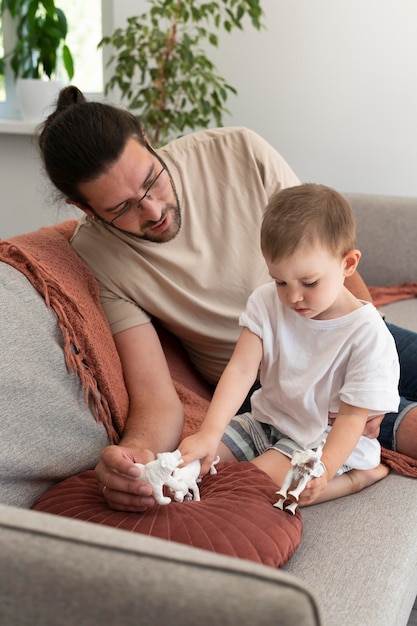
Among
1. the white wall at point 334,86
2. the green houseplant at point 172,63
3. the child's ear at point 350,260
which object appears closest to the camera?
the child's ear at point 350,260

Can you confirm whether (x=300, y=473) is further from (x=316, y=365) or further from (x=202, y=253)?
(x=202, y=253)

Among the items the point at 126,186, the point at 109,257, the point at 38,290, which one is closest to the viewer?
the point at 38,290

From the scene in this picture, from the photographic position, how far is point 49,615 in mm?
682

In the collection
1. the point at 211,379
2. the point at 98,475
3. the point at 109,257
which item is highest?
the point at 109,257

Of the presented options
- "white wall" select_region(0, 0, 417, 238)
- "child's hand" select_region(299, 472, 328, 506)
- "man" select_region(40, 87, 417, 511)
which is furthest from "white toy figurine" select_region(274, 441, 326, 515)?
"white wall" select_region(0, 0, 417, 238)

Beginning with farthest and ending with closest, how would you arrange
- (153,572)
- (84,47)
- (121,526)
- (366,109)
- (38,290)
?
(84,47) → (366,109) → (38,290) → (121,526) → (153,572)

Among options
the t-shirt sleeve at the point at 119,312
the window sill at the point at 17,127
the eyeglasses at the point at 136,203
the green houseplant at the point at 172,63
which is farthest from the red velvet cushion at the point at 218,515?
the window sill at the point at 17,127

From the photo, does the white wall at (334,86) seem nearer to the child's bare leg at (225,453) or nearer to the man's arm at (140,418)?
the man's arm at (140,418)

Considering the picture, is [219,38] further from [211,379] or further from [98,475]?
[98,475]

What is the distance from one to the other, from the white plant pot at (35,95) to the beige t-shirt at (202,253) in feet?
5.87

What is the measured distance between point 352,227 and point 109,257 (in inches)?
21.7

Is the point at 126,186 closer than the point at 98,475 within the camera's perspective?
No

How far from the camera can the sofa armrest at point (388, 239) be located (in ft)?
8.50

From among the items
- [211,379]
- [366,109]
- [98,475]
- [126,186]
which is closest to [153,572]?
[98,475]
